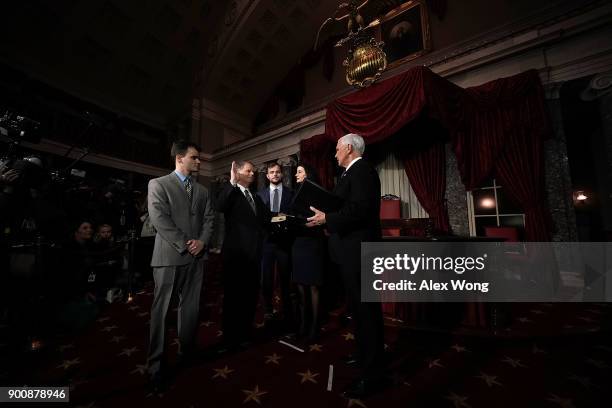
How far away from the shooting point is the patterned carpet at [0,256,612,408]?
163cm

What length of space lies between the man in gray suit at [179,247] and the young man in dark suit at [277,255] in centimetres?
84

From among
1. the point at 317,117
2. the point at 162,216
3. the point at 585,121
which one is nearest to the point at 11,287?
the point at 162,216

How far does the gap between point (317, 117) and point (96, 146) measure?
343 inches

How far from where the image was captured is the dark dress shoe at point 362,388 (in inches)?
63.9

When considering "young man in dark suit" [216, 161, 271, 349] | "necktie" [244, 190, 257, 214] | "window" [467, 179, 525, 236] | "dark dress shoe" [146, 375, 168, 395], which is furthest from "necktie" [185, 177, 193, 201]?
"window" [467, 179, 525, 236]

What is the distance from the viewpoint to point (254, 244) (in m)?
2.32

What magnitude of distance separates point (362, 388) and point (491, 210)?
4964 mm

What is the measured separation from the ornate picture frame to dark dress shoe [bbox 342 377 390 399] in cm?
791

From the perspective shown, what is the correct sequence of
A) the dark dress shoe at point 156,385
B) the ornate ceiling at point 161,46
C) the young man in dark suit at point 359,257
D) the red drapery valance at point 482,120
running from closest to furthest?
1. the young man in dark suit at point 359,257
2. the dark dress shoe at point 156,385
3. the red drapery valance at point 482,120
4. the ornate ceiling at point 161,46

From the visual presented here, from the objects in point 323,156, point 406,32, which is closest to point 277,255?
point 323,156

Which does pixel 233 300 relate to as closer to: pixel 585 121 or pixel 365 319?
pixel 365 319

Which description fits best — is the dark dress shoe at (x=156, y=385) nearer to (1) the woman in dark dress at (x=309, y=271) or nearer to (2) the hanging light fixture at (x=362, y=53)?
(1) the woman in dark dress at (x=309, y=271)

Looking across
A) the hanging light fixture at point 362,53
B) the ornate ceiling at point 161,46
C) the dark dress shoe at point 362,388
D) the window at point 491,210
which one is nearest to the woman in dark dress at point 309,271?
the dark dress shoe at point 362,388

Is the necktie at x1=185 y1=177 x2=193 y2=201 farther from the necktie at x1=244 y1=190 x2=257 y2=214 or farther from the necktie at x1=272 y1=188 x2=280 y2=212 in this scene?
the necktie at x1=272 y1=188 x2=280 y2=212
